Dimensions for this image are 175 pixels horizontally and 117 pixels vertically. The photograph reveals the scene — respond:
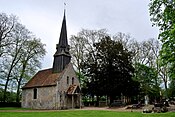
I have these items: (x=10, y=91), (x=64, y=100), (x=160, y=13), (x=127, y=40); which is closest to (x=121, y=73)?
(x=127, y=40)

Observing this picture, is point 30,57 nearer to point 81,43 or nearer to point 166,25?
point 81,43

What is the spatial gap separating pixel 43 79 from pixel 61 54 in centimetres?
577

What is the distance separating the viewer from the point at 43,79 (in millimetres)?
41656

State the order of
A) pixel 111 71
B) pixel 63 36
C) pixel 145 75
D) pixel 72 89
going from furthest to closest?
1. pixel 111 71
2. pixel 145 75
3. pixel 63 36
4. pixel 72 89

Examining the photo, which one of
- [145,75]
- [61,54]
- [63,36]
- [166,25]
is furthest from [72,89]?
[166,25]

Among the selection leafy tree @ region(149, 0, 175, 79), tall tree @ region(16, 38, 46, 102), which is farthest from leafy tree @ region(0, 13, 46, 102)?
leafy tree @ region(149, 0, 175, 79)

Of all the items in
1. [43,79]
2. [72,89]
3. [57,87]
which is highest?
[43,79]

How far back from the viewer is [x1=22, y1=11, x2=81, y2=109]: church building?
3775 centimetres

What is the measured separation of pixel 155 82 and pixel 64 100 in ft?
62.8

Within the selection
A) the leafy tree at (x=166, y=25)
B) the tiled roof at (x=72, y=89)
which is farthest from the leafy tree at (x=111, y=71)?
the leafy tree at (x=166, y=25)

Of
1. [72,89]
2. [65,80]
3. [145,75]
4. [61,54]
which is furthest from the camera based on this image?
[145,75]

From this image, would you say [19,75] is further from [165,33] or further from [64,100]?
[165,33]

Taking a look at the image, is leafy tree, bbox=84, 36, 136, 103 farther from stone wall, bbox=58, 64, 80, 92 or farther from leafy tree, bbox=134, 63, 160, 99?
stone wall, bbox=58, 64, 80, 92

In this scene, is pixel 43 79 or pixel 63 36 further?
pixel 63 36
